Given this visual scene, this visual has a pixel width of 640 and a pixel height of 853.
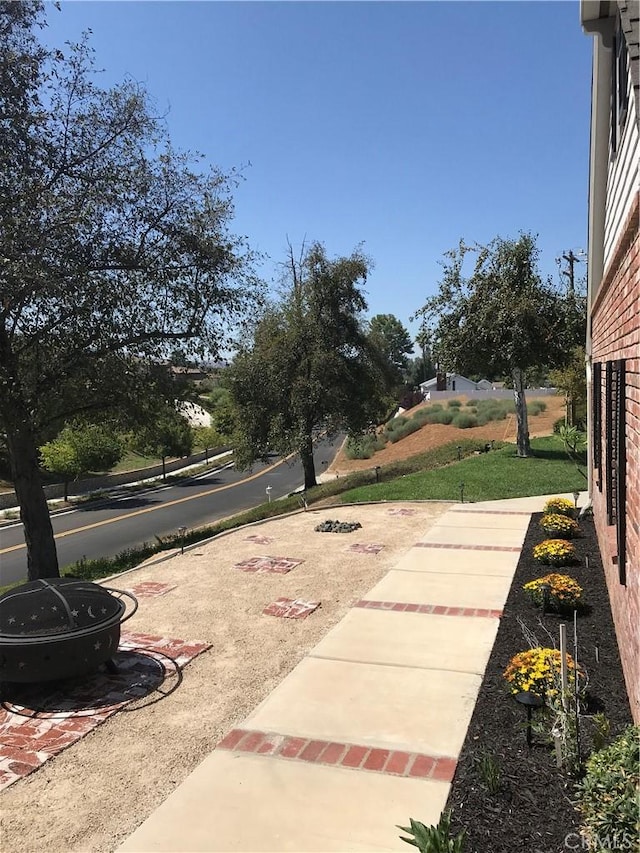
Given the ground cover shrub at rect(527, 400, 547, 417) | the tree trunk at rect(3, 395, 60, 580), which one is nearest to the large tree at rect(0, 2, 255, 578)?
the tree trunk at rect(3, 395, 60, 580)

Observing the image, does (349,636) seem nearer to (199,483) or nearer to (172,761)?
(172,761)

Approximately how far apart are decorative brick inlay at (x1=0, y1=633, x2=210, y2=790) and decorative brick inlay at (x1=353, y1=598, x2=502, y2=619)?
2.24 m

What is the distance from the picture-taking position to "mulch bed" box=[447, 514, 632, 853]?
3.59m

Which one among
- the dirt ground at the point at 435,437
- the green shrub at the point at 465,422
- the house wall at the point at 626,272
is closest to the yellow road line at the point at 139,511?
the dirt ground at the point at 435,437

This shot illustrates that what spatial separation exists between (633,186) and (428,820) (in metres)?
4.07

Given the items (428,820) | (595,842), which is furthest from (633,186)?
(428,820)

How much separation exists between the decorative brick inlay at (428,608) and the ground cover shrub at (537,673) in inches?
90.2

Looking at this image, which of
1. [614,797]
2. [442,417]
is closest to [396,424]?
[442,417]

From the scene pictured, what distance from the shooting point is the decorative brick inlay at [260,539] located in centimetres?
1254

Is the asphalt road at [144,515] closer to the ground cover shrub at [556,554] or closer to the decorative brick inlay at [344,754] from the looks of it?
the ground cover shrub at [556,554]

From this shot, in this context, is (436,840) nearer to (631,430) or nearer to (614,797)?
(614,797)

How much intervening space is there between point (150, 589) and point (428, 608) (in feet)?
13.7

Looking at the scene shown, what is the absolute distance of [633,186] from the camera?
3994 millimetres

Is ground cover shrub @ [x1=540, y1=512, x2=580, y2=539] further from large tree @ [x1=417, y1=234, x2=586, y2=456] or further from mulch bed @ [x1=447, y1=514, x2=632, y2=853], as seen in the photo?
large tree @ [x1=417, y1=234, x2=586, y2=456]
